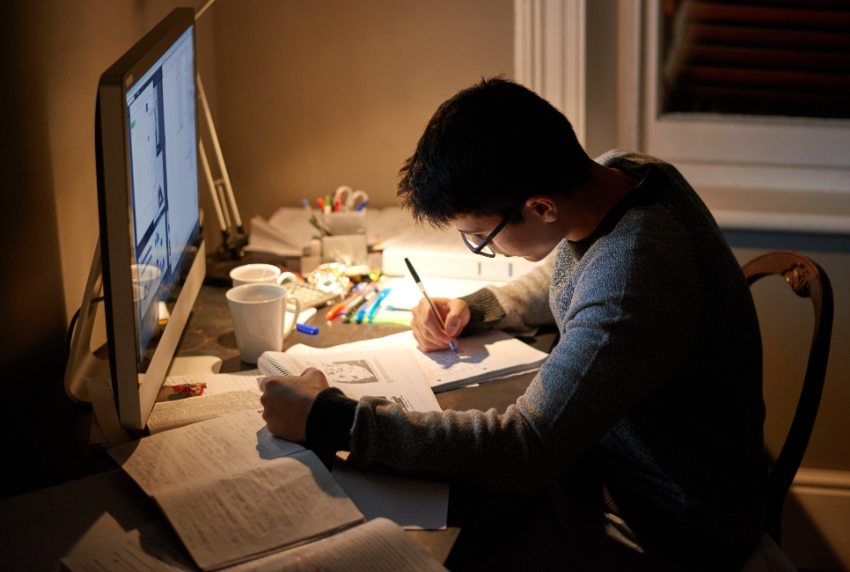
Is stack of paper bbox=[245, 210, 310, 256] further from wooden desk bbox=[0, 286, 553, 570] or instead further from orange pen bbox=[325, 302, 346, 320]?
wooden desk bbox=[0, 286, 553, 570]

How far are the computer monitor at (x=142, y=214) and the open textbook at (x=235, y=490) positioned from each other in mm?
69

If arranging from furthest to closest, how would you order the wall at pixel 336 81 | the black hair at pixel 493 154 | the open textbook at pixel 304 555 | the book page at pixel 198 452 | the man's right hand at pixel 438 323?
the wall at pixel 336 81
the man's right hand at pixel 438 323
the black hair at pixel 493 154
the book page at pixel 198 452
the open textbook at pixel 304 555

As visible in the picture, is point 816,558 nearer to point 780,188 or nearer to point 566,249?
point 780,188

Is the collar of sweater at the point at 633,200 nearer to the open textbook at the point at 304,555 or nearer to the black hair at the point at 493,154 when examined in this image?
the black hair at the point at 493,154

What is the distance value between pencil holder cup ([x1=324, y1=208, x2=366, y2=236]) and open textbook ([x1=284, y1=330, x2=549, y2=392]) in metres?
0.41

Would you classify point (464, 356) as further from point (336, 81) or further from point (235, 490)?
point (336, 81)

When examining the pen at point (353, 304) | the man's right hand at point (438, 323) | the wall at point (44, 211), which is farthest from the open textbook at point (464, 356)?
the wall at point (44, 211)

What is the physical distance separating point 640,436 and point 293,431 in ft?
1.53

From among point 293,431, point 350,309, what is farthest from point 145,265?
point 350,309

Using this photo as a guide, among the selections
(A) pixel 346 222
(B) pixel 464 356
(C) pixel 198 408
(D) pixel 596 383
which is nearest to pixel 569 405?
(D) pixel 596 383

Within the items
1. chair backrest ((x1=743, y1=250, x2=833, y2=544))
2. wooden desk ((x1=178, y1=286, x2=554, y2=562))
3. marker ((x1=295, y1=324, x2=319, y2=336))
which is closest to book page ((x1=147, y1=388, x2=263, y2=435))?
wooden desk ((x1=178, y1=286, x2=554, y2=562))

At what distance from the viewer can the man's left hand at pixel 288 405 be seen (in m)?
0.82

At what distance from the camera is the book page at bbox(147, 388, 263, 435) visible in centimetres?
88

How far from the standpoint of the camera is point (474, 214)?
2.99 feet
